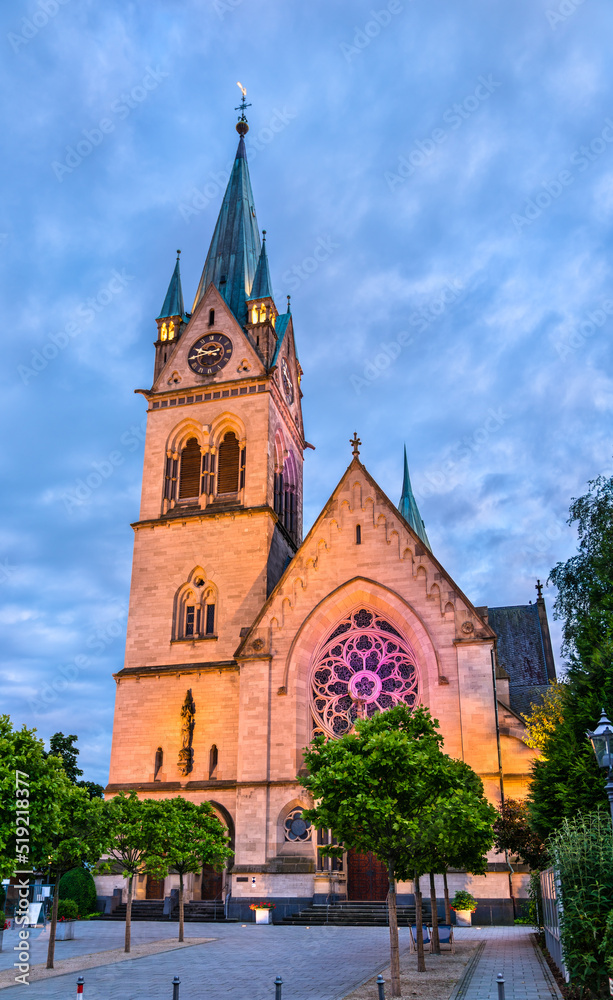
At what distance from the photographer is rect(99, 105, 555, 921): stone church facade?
106ft

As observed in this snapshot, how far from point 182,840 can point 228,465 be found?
71.7 feet

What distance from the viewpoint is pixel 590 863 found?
524 inches

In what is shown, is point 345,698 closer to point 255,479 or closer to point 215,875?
point 215,875

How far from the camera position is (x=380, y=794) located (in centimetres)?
1725

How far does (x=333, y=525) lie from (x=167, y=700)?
10963 millimetres

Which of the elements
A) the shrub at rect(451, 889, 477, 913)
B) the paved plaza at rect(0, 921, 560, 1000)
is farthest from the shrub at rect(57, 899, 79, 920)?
the shrub at rect(451, 889, 477, 913)

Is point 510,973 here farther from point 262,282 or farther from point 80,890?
point 262,282

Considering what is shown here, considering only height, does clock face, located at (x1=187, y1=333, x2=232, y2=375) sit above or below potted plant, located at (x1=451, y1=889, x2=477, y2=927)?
above

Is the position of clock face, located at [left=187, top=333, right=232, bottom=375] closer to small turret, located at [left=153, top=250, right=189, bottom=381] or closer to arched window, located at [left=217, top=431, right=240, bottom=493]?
small turret, located at [left=153, top=250, right=189, bottom=381]

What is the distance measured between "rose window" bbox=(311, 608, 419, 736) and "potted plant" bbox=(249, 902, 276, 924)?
6.76 metres

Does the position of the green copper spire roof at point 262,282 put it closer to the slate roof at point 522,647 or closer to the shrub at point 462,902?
the slate roof at point 522,647

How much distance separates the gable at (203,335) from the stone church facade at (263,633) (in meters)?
0.09

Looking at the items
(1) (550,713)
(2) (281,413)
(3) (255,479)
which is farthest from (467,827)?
(2) (281,413)

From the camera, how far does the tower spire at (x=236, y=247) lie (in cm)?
4966
